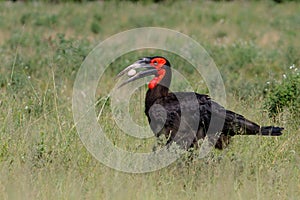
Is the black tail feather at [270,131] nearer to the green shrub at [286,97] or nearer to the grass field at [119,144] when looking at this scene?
the grass field at [119,144]

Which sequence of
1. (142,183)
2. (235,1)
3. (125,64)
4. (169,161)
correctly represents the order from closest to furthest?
(142,183), (169,161), (125,64), (235,1)

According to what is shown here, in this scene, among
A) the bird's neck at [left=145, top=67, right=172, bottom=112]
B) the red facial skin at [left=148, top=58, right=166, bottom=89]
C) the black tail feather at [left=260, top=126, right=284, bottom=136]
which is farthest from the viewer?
the red facial skin at [left=148, top=58, right=166, bottom=89]

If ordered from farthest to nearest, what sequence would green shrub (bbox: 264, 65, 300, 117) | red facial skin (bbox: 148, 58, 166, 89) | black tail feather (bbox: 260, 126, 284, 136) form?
green shrub (bbox: 264, 65, 300, 117) → red facial skin (bbox: 148, 58, 166, 89) → black tail feather (bbox: 260, 126, 284, 136)

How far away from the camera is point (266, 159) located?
6602 mm

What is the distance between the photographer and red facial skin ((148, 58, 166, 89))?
23.5 feet

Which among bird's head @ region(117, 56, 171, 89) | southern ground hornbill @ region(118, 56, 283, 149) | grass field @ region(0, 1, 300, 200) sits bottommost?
grass field @ region(0, 1, 300, 200)

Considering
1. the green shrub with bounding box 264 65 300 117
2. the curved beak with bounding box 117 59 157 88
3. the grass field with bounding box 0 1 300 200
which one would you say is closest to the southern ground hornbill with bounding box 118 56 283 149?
the grass field with bounding box 0 1 300 200

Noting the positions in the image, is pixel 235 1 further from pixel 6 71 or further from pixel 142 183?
pixel 142 183

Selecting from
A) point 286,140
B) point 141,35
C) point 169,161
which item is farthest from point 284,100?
point 141,35

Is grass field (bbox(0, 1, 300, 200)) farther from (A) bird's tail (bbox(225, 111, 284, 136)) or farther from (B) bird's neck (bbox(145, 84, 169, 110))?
(B) bird's neck (bbox(145, 84, 169, 110))

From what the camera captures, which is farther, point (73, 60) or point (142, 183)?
point (73, 60)

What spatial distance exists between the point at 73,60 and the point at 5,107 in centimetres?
278

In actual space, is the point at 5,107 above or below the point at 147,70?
below

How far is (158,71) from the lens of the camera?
7219 millimetres
